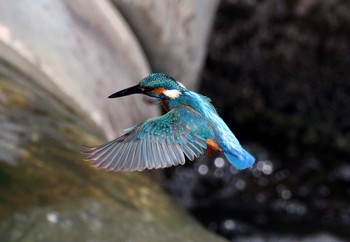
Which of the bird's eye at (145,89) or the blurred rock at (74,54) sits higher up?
the blurred rock at (74,54)

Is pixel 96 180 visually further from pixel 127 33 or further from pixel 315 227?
pixel 315 227

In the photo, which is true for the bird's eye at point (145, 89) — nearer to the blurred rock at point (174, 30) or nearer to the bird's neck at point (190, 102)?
the bird's neck at point (190, 102)

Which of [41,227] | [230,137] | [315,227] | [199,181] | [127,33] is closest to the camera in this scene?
[230,137]

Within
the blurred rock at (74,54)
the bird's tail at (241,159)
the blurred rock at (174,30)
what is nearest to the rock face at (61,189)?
the blurred rock at (74,54)

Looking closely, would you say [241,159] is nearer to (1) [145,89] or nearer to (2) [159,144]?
(2) [159,144]

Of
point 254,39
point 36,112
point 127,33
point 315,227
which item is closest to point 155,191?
point 36,112

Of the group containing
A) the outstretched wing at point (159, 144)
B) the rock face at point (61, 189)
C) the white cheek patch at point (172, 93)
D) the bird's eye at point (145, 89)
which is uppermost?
the rock face at point (61, 189)

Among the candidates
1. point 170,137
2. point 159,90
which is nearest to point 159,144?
point 170,137
